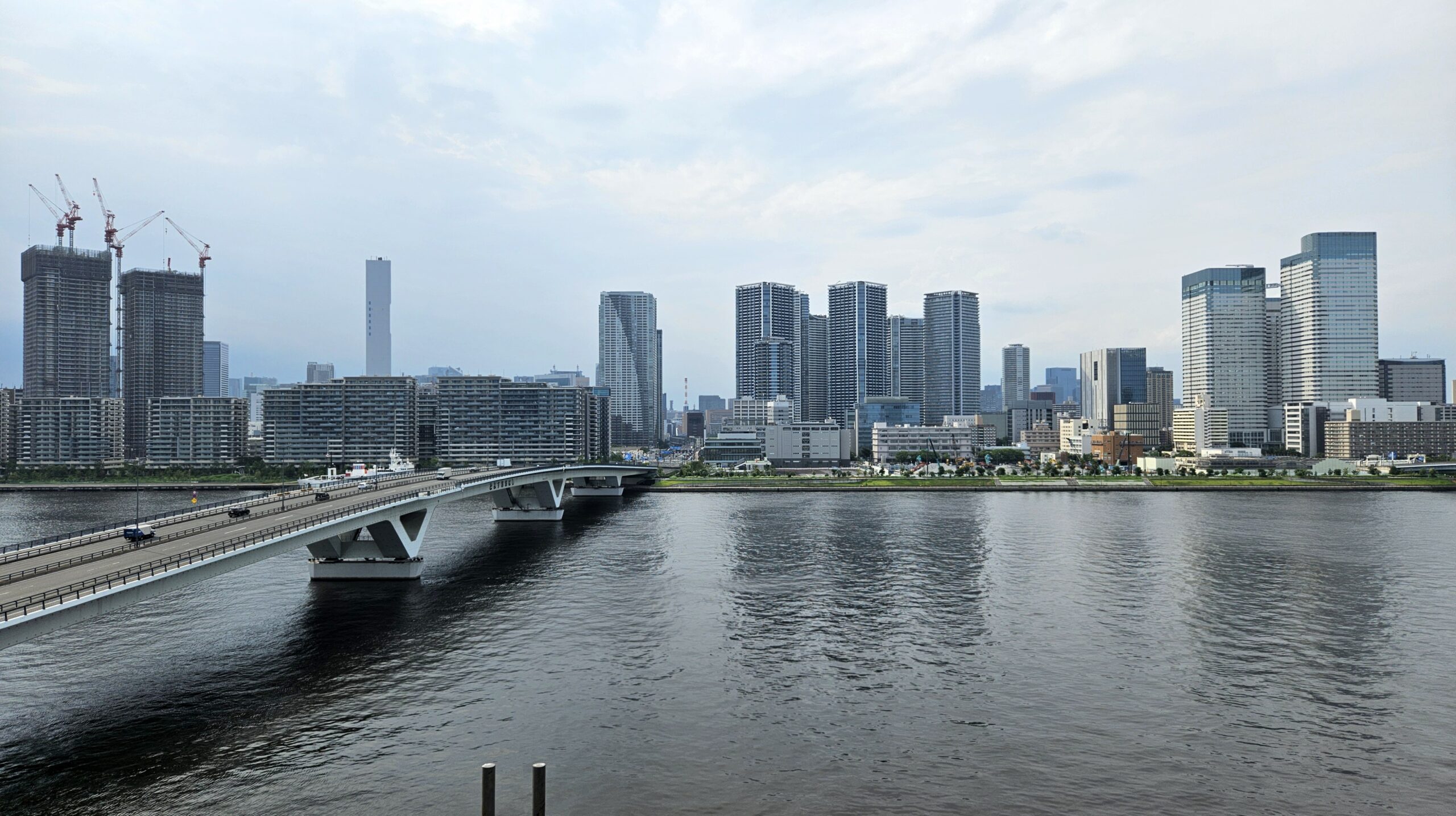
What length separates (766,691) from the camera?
36031mm

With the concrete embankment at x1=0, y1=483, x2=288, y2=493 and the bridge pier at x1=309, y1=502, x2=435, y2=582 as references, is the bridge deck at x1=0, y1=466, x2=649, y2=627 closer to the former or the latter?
the bridge pier at x1=309, y1=502, x2=435, y2=582

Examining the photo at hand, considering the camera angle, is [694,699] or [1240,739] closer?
[1240,739]

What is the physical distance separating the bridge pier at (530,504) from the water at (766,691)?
133ft

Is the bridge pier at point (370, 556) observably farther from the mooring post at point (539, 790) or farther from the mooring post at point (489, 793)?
the mooring post at point (539, 790)

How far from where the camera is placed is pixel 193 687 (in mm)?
35406

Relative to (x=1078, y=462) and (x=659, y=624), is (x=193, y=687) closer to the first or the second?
(x=659, y=624)

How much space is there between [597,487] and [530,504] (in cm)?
3993

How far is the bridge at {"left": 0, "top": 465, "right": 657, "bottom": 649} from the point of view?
30.4 m

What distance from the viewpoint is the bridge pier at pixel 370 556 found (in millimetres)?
60312

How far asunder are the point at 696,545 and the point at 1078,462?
496 feet

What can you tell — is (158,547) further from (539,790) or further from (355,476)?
(355,476)

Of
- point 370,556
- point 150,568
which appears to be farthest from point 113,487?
point 150,568

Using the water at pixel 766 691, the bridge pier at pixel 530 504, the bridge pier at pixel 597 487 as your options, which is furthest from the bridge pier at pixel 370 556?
the bridge pier at pixel 597 487

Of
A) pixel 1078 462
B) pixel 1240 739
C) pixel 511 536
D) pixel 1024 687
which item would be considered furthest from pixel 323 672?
pixel 1078 462
